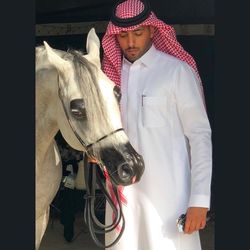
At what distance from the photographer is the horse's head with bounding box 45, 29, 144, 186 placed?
5.71 feet

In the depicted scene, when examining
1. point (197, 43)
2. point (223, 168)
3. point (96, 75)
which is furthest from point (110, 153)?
point (197, 43)

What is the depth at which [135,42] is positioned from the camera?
201cm

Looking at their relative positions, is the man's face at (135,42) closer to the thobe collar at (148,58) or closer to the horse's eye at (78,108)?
the thobe collar at (148,58)

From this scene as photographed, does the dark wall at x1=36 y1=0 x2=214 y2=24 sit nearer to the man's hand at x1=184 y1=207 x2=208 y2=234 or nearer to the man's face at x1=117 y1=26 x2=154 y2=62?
the man's face at x1=117 y1=26 x2=154 y2=62

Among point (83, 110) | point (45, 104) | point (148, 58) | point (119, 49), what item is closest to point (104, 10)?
point (119, 49)

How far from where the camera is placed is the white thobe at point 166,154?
192 centimetres

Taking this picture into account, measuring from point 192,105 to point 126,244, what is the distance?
0.57 metres

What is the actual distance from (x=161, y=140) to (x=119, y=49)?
1.41 feet

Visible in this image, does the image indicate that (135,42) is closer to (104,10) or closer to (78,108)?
(78,108)

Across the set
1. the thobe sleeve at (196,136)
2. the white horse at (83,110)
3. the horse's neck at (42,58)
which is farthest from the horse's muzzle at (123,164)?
the horse's neck at (42,58)

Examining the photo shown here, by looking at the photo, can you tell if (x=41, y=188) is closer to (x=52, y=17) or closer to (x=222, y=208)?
(x=222, y=208)

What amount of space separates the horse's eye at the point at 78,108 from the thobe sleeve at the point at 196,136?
0.37m

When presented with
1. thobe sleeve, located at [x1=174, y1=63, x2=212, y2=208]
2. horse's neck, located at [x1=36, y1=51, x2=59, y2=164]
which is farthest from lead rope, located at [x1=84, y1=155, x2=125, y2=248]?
thobe sleeve, located at [x1=174, y1=63, x2=212, y2=208]

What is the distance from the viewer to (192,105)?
191 cm
